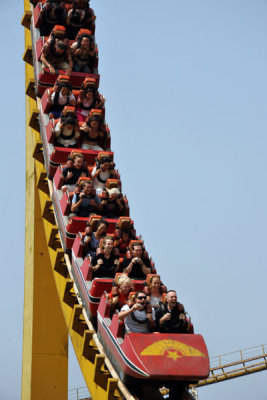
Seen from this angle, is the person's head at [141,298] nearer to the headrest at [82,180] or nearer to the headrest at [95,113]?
the headrest at [82,180]

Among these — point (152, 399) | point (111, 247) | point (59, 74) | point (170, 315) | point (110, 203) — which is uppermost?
point (59, 74)

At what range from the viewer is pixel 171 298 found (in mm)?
8477

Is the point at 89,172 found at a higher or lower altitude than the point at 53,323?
higher

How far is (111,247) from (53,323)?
13.3ft

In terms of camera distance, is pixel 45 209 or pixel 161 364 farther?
pixel 45 209

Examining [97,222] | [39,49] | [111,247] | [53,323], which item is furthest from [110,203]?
[39,49]

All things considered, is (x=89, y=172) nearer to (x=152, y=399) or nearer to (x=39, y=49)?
(x=39, y=49)

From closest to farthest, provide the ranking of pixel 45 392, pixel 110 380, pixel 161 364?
pixel 161 364 < pixel 110 380 < pixel 45 392

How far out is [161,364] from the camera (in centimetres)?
789

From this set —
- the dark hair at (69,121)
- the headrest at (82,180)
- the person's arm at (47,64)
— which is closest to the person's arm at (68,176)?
the headrest at (82,180)

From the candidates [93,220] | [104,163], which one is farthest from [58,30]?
[93,220]

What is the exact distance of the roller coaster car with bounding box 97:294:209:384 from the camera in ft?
25.8

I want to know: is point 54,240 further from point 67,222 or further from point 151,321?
point 151,321

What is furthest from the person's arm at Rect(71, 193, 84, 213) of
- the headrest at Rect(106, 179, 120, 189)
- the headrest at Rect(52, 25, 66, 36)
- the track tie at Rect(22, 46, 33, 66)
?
the track tie at Rect(22, 46, 33, 66)
